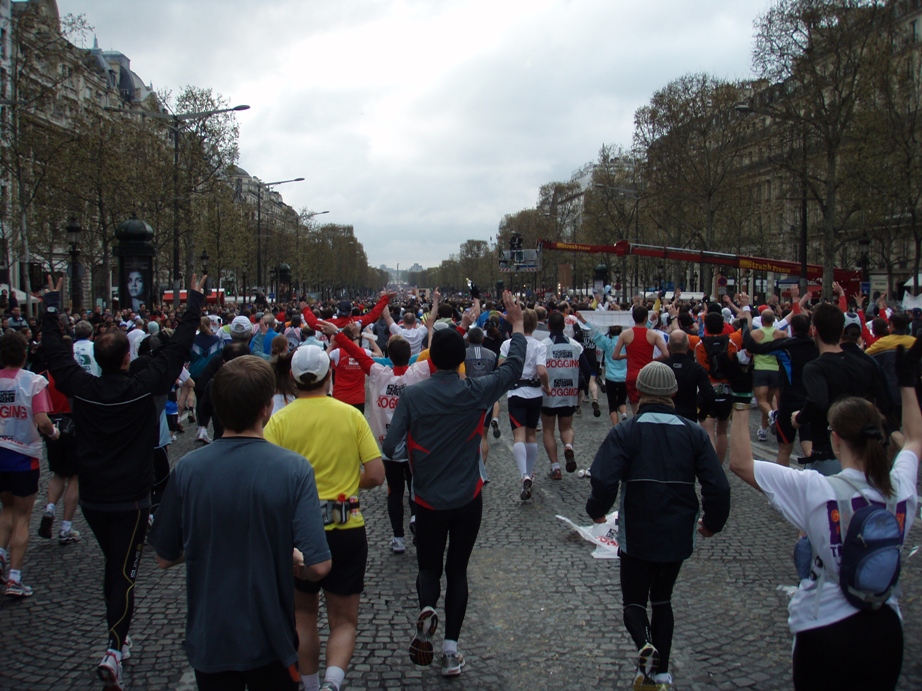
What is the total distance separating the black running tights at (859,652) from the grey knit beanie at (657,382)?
1.42 m

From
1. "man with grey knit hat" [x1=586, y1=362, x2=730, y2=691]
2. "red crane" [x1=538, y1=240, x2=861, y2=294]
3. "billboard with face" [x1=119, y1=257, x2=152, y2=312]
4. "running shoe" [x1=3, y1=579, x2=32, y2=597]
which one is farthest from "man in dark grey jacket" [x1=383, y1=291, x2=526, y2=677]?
"red crane" [x1=538, y1=240, x2=861, y2=294]

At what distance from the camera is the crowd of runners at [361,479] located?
281 centimetres

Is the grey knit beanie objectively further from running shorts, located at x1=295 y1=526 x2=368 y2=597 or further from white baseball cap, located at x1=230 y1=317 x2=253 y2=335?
white baseball cap, located at x1=230 y1=317 x2=253 y2=335

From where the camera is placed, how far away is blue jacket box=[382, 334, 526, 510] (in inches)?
172

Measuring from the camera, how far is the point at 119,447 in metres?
4.45

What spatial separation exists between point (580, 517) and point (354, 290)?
542ft

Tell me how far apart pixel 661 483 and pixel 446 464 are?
1.13 m

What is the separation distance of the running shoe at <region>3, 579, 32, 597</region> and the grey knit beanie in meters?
4.34

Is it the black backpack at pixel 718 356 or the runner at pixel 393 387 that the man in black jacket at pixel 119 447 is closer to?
the runner at pixel 393 387

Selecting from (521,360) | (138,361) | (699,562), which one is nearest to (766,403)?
(699,562)

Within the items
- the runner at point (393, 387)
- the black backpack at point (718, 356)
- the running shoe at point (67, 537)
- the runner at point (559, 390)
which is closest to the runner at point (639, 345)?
the black backpack at point (718, 356)

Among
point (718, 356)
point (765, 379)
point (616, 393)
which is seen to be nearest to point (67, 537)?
point (718, 356)

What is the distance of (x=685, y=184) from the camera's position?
47.3m

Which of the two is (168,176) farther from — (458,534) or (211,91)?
(458,534)
